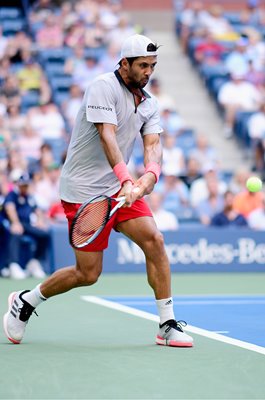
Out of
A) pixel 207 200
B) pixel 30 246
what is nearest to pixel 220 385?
pixel 30 246

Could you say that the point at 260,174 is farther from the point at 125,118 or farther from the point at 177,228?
the point at 125,118

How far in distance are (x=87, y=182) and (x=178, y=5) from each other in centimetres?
1730

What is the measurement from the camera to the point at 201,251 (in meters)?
14.9

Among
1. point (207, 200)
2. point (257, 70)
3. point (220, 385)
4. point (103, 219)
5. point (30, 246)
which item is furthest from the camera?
point (257, 70)

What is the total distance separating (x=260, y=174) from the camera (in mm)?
17688

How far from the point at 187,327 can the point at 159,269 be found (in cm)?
126

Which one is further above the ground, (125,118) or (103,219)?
(125,118)

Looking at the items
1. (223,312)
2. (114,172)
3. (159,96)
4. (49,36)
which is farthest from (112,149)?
(49,36)

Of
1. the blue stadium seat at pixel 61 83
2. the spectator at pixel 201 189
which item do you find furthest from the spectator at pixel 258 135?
the blue stadium seat at pixel 61 83

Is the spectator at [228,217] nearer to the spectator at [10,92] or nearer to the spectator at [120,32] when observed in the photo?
the spectator at [10,92]

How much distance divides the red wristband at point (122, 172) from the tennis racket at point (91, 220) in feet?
0.51

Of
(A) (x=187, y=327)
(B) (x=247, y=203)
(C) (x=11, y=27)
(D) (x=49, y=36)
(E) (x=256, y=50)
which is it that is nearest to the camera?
(A) (x=187, y=327)

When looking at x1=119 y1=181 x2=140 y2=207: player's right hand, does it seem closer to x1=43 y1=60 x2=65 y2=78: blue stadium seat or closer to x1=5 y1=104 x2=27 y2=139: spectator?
x1=5 y1=104 x2=27 y2=139: spectator

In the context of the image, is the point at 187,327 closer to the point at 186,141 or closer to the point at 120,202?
the point at 120,202
